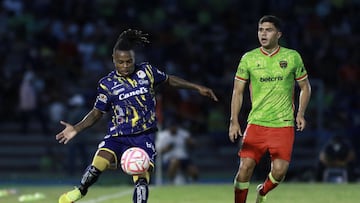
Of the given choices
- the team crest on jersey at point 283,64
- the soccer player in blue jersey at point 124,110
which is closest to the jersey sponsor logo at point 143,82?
the soccer player in blue jersey at point 124,110

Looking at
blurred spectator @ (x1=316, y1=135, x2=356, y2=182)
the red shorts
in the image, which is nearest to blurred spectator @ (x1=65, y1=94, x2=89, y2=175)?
blurred spectator @ (x1=316, y1=135, x2=356, y2=182)

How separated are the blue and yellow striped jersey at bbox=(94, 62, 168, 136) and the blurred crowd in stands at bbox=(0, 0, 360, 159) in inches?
613

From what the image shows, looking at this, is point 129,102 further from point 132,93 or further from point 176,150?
point 176,150

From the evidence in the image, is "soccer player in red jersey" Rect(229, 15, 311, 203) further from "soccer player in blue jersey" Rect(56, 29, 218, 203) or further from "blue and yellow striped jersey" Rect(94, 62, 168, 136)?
"blue and yellow striped jersey" Rect(94, 62, 168, 136)

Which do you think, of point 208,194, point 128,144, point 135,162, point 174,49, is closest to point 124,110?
point 128,144

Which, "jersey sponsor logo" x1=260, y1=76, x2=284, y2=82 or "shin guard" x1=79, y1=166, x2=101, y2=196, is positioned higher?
"jersey sponsor logo" x1=260, y1=76, x2=284, y2=82

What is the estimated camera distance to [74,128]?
1305cm

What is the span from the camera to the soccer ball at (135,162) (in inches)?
502

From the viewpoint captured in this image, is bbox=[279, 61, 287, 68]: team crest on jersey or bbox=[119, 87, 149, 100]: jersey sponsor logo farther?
bbox=[279, 61, 287, 68]: team crest on jersey

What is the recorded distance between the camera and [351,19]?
33.1 m

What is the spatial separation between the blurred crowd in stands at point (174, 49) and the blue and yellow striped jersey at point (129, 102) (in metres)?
15.6

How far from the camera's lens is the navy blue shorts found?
43.2ft

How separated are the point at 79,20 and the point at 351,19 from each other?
789cm

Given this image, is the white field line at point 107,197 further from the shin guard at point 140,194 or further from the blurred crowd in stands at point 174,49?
the blurred crowd in stands at point 174,49
